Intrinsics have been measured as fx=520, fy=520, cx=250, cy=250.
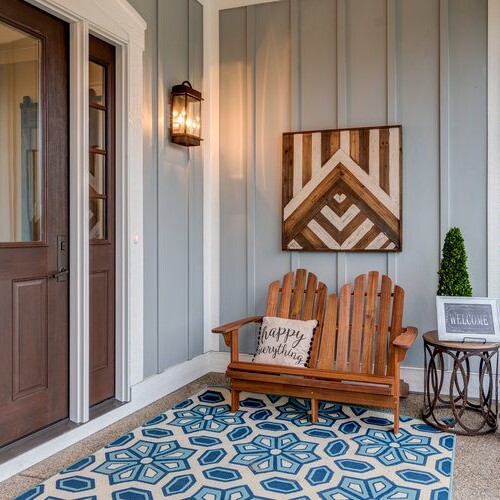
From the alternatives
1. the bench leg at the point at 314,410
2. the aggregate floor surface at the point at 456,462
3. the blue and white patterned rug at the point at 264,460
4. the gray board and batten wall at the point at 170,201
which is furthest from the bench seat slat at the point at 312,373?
the gray board and batten wall at the point at 170,201

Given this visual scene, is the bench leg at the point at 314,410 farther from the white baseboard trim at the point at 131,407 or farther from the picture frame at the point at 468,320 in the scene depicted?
the white baseboard trim at the point at 131,407

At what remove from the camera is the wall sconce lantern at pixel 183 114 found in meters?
3.81

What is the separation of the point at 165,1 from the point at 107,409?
2.86 metres

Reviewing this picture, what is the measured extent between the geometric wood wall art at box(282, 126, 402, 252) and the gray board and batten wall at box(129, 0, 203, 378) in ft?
2.55

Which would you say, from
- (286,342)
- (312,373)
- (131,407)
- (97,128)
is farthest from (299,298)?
(97,128)

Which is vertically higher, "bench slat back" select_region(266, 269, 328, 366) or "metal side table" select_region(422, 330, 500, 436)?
"bench slat back" select_region(266, 269, 328, 366)

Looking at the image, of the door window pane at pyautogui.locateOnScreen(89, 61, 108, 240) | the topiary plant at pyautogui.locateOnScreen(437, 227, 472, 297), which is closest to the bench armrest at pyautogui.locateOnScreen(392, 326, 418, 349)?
the topiary plant at pyautogui.locateOnScreen(437, 227, 472, 297)

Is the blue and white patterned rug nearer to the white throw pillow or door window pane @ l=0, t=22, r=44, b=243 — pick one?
the white throw pillow

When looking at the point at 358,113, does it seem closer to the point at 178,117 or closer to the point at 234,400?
the point at 178,117

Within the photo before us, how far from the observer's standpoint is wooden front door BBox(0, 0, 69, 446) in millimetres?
2648

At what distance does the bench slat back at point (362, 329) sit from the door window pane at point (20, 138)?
78.5 inches

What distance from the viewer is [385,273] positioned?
3951 millimetres

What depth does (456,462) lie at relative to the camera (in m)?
2.70

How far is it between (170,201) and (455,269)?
2.06m
